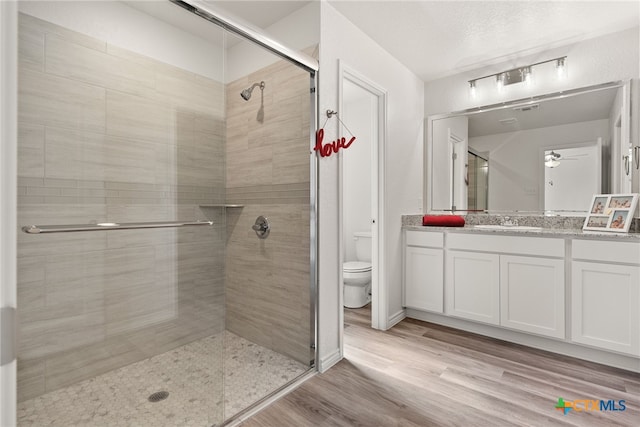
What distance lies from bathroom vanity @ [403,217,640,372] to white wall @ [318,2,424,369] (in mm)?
277

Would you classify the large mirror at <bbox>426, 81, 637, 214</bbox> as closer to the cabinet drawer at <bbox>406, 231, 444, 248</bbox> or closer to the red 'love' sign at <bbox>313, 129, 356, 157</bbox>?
the cabinet drawer at <bbox>406, 231, 444, 248</bbox>

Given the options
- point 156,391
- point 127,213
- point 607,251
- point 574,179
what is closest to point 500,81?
point 574,179

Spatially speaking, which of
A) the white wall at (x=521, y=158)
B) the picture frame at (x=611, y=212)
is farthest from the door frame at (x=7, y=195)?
the white wall at (x=521, y=158)

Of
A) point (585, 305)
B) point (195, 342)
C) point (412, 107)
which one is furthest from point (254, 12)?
point (585, 305)

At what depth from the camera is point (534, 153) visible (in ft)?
9.55

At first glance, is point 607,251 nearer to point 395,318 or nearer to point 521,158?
point 521,158

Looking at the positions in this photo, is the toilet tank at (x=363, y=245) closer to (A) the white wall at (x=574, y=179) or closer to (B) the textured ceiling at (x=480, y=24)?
(A) the white wall at (x=574, y=179)

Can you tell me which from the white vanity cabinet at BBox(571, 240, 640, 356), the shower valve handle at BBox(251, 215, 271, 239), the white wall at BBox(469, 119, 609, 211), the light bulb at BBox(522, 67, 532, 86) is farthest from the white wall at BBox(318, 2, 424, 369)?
the white vanity cabinet at BBox(571, 240, 640, 356)

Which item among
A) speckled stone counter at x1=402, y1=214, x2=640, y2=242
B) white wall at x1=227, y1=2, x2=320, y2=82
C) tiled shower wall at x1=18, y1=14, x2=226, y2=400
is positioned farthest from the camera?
speckled stone counter at x1=402, y1=214, x2=640, y2=242

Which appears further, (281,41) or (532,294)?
(532,294)

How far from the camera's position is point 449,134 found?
10.9ft

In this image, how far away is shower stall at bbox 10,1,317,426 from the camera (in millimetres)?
1186

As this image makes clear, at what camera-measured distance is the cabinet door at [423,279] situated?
9.63 ft

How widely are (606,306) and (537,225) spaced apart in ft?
2.83
